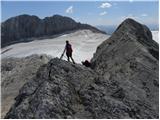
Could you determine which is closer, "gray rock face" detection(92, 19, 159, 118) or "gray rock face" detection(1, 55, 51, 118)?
"gray rock face" detection(92, 19, 159, 118)

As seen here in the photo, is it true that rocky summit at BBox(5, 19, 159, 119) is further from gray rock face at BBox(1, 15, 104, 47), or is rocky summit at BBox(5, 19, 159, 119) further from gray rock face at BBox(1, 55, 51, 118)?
gray rock face at BBox(1, 15, 104, 47)

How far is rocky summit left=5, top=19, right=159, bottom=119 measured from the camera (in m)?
11.6

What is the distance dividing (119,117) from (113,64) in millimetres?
5403

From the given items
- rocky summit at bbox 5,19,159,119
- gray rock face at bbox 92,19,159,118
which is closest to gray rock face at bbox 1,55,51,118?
gray rock face at bbox 92,19,159,118

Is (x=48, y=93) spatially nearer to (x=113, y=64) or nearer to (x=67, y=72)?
(x=67, y=72)

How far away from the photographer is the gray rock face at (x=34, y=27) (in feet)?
292

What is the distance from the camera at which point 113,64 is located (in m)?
16.8

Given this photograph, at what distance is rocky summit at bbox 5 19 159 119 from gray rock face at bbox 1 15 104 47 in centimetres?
7254

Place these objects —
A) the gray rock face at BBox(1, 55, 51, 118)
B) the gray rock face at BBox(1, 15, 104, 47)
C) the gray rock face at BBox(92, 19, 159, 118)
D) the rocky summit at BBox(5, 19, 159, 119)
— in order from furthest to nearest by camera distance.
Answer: the gray rock face at BBox(1, 15, 104, 47)
the gray rock face at BBox(1, 55, 51, 118)
the gray rock face at BBox(92, 19, 159, 118)
the rocky summit at BBox(5, 19, 159, 119)

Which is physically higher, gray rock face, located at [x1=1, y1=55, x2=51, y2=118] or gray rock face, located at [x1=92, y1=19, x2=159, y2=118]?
gray rock face, located at [x1=92, y1=19, x2=159, y2=118]

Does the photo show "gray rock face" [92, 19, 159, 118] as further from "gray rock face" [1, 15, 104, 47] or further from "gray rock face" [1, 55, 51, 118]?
"gray rock face" [1, 15, 104, 47]

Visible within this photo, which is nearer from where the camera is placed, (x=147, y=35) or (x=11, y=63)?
(x=147, y=35)

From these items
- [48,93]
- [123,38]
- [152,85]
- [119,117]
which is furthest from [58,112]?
[123,38]

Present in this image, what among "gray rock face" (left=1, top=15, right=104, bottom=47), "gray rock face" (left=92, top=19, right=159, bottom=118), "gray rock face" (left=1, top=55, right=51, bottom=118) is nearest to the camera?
"gray rock face" (left=92, top=19, right=159, bottom=118)
